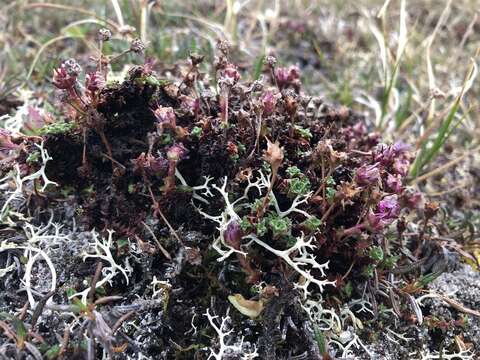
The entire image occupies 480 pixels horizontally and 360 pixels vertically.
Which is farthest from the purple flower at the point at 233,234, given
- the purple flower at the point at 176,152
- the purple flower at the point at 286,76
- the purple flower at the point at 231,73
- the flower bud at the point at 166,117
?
the purple flower at the point at 286,76

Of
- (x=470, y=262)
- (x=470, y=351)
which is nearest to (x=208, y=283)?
(x=470, y=351)

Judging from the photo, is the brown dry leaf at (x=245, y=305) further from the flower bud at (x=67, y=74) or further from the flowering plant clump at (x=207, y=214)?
the flower bud at (x=67, y=74)

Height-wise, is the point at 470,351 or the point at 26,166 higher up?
the point at 26,166

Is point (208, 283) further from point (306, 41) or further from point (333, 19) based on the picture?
point (333, 19)

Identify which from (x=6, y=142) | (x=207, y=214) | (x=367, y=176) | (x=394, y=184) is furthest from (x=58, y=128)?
(x=394, y=184)

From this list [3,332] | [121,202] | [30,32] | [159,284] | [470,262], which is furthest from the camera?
[30,32]

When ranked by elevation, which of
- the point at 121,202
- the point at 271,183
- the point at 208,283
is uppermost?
the point at 271,183

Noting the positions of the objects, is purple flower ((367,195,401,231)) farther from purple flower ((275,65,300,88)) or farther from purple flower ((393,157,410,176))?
purple flower ((275,65,300,88))

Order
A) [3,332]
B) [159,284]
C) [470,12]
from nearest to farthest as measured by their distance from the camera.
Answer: [3,332]
[159,284]
[470,12]

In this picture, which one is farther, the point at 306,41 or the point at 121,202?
the point at 306,41
